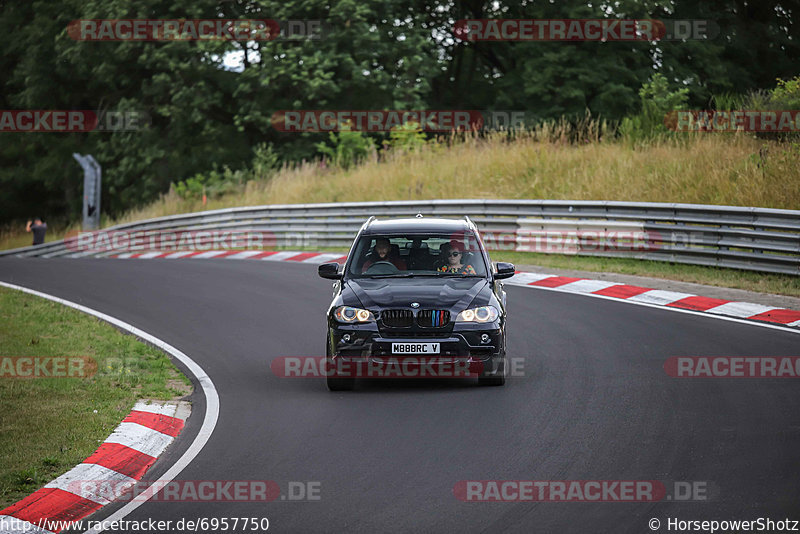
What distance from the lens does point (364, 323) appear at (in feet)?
34.5

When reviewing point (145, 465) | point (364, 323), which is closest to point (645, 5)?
point (364, 323)

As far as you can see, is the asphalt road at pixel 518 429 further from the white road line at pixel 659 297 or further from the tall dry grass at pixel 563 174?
the tall dry grass at pixel 563 174

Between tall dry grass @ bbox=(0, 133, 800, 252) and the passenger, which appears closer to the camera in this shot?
the passenger

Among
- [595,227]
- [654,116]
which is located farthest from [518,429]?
[654,116]

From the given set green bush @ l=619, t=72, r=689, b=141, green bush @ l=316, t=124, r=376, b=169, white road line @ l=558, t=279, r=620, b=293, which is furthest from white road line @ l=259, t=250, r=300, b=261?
green bush @ l=316, t=124, r=376, b=169

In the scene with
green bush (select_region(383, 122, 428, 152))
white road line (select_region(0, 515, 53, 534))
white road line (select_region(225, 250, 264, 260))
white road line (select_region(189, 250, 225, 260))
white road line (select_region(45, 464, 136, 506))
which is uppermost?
green bush (select_region(383, 122, 428, 152))

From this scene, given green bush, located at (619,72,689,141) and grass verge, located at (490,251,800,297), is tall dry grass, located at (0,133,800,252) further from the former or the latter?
grass verge, located at (490,251,800,297)

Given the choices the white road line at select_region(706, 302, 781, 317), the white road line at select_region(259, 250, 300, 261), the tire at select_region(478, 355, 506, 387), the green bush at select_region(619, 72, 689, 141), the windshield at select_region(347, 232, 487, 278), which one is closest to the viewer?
the tire at select_region(478, 355, 506, 387)

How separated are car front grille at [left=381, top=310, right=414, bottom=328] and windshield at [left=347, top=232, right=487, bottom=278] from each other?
895 millimetres

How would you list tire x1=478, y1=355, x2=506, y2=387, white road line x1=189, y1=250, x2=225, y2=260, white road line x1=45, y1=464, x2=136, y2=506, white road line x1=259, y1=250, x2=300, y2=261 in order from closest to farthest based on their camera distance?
1. white road line x1=45, y1=464, x2=136, y2=506
2. tire x1=478, y1=355, x2=506, y2=387
3. white road line x1=259, y1=250, x2=300, y2=261
4. white road line x1=189, y1=250, x2=225, y2=260

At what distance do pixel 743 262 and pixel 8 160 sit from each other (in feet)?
160

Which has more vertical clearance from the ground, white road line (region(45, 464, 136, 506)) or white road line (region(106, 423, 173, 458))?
white road line (region(45, 464, 136, 506))

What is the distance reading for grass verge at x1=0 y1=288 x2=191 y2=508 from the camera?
8016 millimetres

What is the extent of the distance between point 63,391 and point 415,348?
361cm
